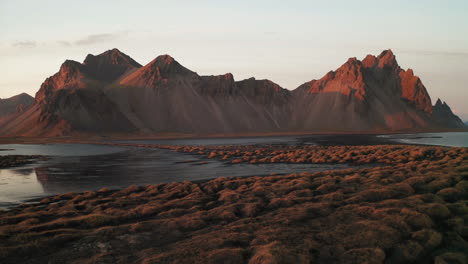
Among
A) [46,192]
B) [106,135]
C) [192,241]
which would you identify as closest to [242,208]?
[192,241]

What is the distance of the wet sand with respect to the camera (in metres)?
11.6

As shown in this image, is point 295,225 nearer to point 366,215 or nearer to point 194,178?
point 366,215

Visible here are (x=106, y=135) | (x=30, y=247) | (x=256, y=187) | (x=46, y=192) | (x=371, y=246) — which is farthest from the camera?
(x=106, y=135)

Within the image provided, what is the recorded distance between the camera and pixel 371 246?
12.1 m

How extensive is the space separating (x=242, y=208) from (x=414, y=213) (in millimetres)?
8483

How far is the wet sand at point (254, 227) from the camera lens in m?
11.6

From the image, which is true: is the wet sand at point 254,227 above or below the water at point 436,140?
above

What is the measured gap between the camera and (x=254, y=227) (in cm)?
1460

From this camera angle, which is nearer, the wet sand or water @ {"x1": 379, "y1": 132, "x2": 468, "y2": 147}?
the wet sand

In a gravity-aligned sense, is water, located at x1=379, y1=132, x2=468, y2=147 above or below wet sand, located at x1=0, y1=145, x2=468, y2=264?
below

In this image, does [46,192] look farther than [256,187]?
Yes

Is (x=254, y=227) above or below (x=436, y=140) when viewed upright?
above

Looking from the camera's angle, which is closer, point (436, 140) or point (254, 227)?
point (254, 227)

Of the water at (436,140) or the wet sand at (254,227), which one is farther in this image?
the water at (436,140)
